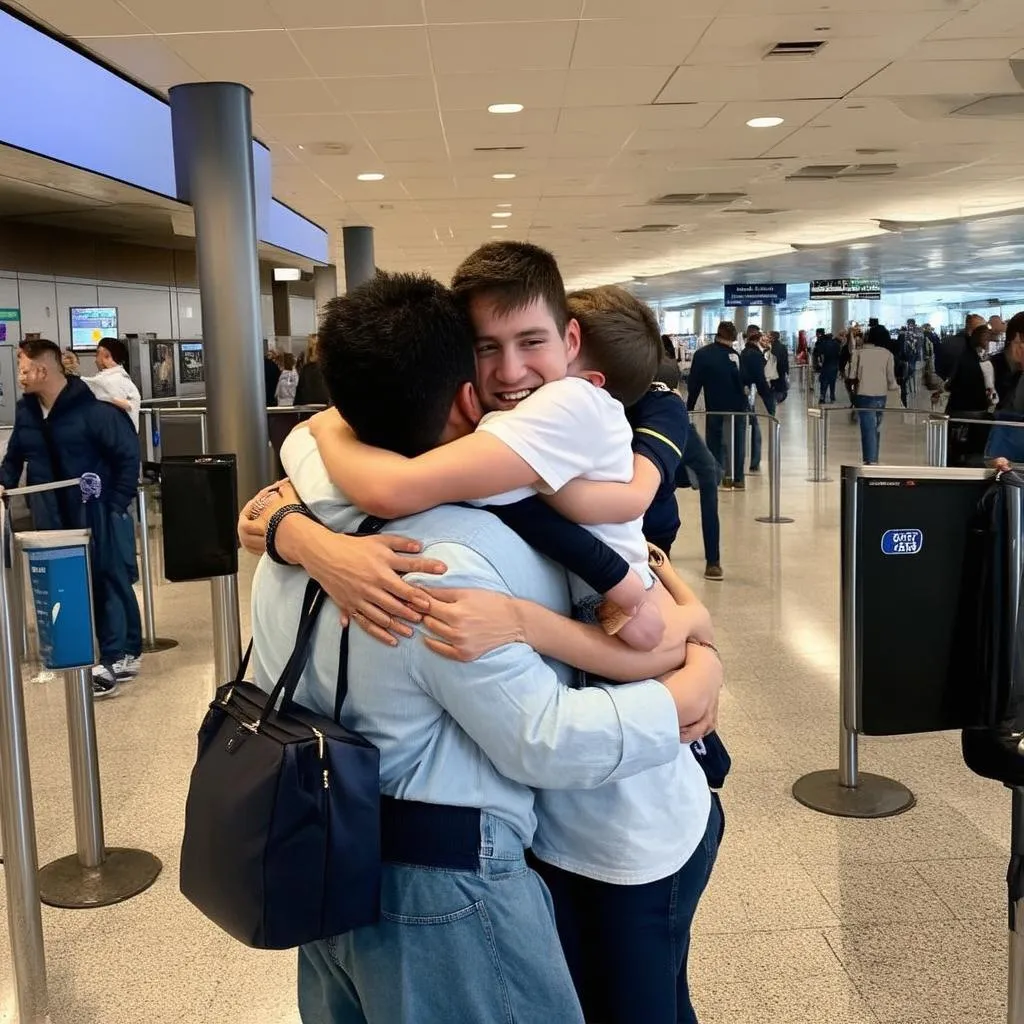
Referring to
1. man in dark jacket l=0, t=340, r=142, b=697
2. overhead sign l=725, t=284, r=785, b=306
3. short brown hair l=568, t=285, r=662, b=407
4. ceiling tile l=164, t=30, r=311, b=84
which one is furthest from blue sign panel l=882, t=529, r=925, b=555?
overhead sign l=725, t=284, r=785, b=306

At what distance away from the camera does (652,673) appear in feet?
4.81

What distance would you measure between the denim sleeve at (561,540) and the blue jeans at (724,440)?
33.9ft

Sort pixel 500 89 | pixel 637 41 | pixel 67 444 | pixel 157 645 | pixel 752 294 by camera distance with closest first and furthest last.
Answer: pixel 67 444
pixel 157 645
pixel 637 41
pixel 500 89
pixel 752 294

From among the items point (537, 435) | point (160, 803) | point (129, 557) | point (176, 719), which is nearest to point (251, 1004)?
point (160, 803)

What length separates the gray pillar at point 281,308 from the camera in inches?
925

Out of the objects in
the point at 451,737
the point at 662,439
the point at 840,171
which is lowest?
the point at 451,737

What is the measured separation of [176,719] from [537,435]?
3987 millimetres

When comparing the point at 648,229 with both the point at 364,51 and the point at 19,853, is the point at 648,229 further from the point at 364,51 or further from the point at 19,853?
the point at 19,853

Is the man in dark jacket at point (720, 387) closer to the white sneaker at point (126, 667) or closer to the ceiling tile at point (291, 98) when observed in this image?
the ceiling tile at point (291, 98)

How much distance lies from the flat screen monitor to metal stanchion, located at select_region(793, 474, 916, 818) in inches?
548

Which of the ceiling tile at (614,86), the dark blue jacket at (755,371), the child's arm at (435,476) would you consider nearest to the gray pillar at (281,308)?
the dark blue jacket at (755,371)

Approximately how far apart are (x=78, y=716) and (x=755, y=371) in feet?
34.6

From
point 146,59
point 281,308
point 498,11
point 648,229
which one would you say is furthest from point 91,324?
point 498,11

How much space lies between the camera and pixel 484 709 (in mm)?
1237
